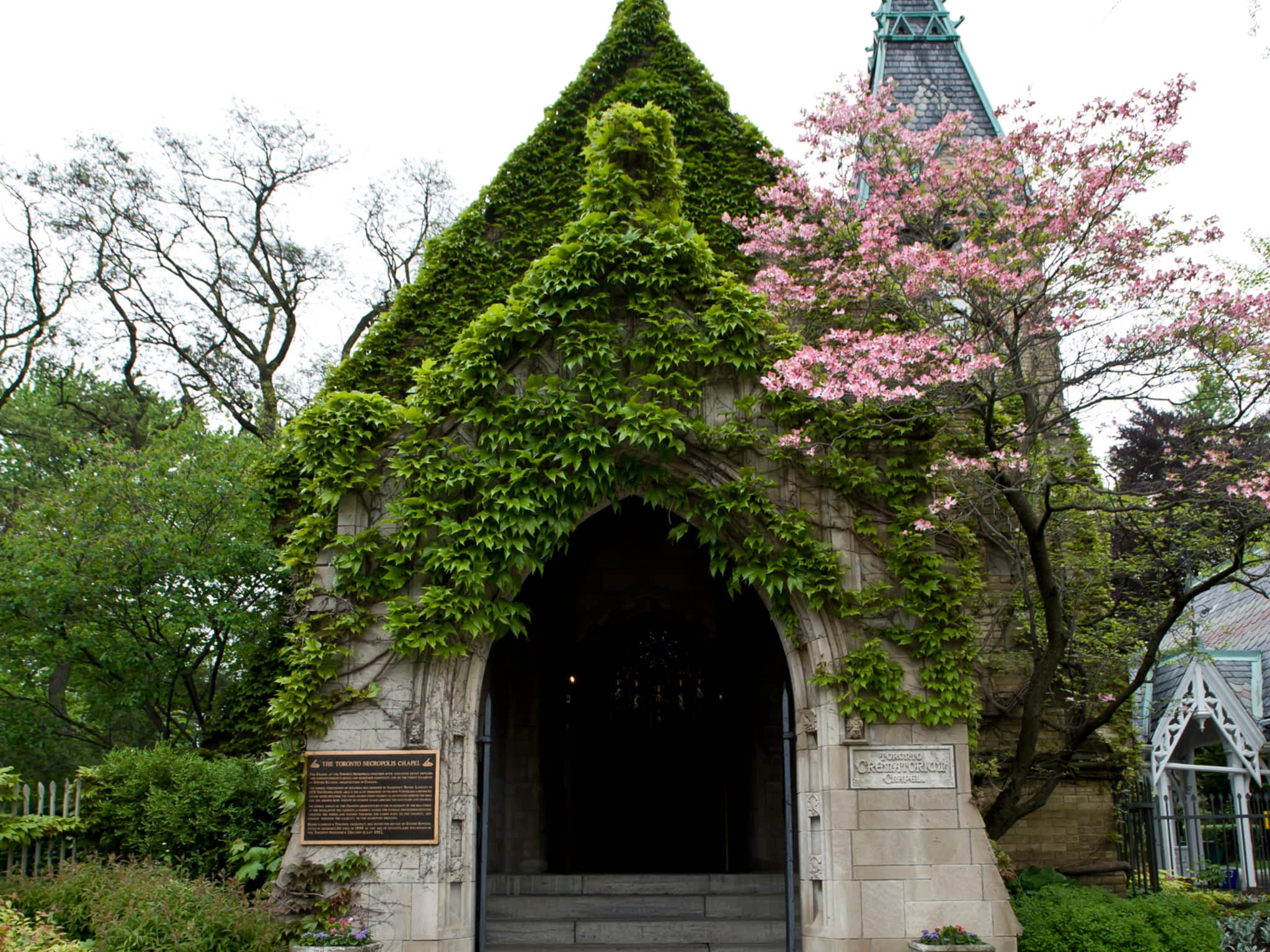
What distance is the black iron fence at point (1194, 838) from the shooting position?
13586mm

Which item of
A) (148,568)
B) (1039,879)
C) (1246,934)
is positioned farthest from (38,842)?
(1246,934)

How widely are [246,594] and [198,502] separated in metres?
1.79

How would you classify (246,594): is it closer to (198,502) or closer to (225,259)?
(198,502)

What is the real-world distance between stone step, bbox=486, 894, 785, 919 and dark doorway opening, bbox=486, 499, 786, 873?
7.13 feet

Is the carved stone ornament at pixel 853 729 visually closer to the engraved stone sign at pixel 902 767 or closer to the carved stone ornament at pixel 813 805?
the engraved stone sign at pixel 902 767

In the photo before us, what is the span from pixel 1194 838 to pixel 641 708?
1042 cm

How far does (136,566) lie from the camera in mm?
17203

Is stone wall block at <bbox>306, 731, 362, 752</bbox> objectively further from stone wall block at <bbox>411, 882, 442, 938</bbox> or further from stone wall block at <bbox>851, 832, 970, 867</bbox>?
stone wall block at <bbox>851, 832, 970, 867</bbox>

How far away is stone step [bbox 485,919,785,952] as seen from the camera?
1132cm

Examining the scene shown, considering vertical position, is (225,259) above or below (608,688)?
above

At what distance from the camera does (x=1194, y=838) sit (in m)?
18.3

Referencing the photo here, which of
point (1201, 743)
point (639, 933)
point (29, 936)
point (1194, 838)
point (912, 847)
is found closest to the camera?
point (29, 936)

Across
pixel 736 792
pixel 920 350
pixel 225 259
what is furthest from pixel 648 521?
pixel 225 259

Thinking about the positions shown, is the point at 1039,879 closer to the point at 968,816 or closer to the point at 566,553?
the point at 968,816
